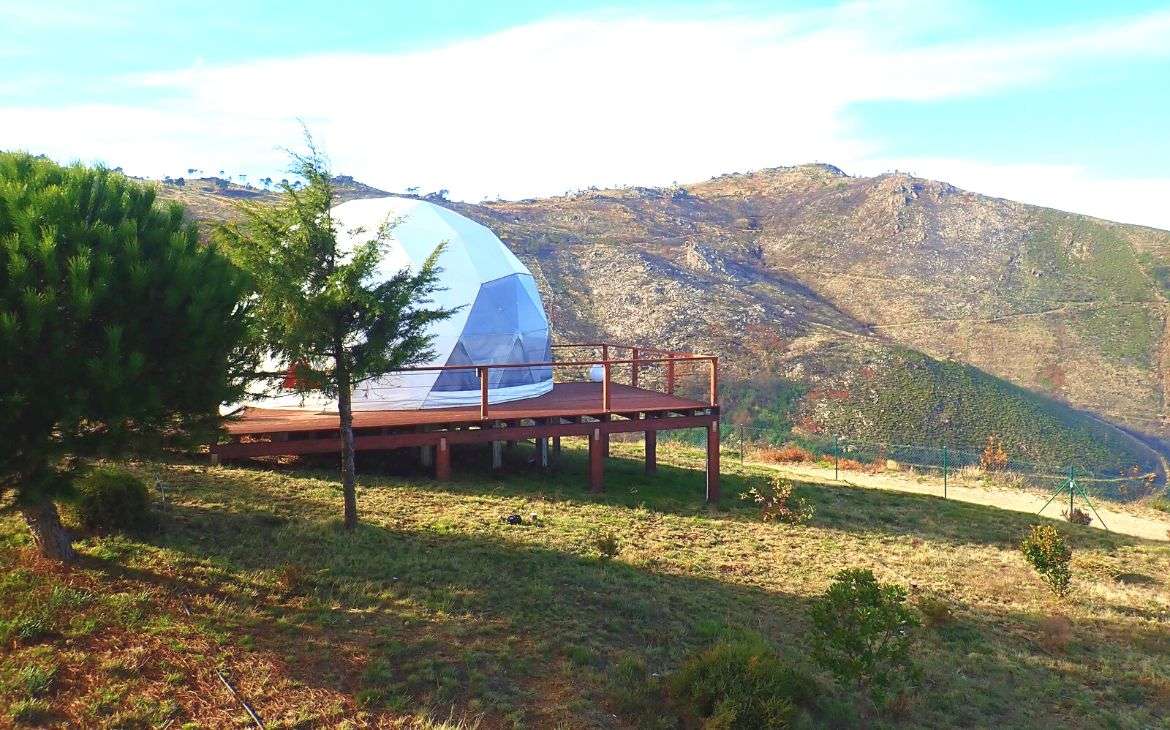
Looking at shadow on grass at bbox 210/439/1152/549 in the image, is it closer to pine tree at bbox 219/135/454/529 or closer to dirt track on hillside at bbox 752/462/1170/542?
dirt track on hillside at bbox 752/462/1170/542

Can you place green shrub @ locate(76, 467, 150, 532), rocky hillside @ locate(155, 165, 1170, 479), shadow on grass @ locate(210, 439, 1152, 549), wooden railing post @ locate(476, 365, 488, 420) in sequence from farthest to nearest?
rocky hillside @ locate(155, 165, 1170, 479), shadow on grass @ locate(210, 439, 1152, 549), wooden railing post @ locate(476, 365, 488, 420), green shrub @ locate(76, 467, 150, 532)

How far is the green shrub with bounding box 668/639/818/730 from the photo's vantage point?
19.4 ft

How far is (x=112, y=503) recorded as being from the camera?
25.9 ft

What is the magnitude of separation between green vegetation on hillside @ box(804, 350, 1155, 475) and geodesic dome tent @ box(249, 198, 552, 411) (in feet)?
79.6

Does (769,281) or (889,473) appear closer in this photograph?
(889,473)

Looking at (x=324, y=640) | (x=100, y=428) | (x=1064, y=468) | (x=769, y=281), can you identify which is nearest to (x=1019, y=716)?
(x=324, y=640)

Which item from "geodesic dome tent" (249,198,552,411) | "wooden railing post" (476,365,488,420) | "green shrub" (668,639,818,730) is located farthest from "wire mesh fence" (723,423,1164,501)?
"green shrub" (668,639,818,730)

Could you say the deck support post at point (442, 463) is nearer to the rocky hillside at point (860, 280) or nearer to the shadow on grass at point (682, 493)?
the shadow on grass at point (682, 493)

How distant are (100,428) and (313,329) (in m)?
2.46

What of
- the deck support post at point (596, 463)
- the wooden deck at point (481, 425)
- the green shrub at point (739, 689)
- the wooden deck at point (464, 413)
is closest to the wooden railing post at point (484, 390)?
the wooden deck at point (481, 425)

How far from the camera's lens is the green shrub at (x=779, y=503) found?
532 inches

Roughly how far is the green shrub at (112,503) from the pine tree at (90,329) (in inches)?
26.7

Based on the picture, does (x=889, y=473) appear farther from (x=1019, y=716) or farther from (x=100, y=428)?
(x=100, y=428)

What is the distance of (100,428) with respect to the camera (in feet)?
21.0
